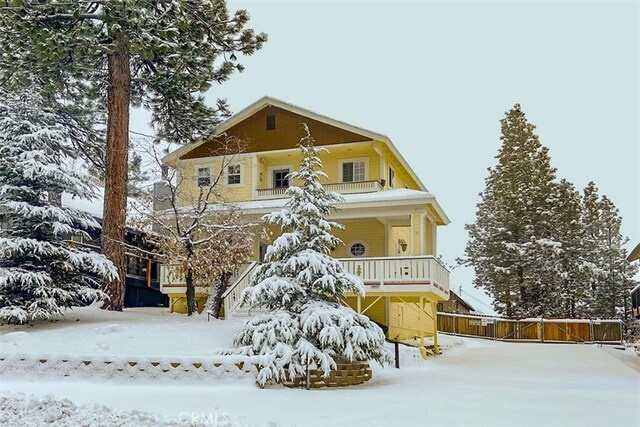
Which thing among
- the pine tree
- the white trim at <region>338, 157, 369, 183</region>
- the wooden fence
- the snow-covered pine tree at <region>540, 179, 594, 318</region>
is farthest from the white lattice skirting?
the snow-covered pine tree at <region>540, 179, 594, 318</region>

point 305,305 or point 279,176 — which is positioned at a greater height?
point 279,176

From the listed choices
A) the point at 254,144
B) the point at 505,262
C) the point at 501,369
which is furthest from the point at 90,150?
the point at 505,262

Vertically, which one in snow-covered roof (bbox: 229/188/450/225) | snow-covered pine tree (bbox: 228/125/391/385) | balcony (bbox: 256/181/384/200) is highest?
balcony (bbox: 256/181/384/200)

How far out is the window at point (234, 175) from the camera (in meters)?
22.3

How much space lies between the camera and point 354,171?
72.0 ft

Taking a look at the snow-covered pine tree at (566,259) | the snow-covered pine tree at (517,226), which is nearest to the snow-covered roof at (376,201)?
the snow-covered pine tree at (566,259)

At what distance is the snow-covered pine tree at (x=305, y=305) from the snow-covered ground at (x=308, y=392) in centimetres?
59

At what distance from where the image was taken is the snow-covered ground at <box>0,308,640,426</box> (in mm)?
8406

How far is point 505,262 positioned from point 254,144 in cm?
1483

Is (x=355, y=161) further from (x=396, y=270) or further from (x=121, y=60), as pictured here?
(x=121, y=60)

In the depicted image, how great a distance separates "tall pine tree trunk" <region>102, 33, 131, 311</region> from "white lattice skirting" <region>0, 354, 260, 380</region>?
16.5 ft

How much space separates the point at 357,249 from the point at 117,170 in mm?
8124

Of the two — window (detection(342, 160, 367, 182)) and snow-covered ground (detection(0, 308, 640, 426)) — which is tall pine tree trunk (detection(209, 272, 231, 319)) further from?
window (detection(342, 160, 367, 182))

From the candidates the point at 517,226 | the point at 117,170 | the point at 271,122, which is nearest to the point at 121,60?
the point at 117,170
